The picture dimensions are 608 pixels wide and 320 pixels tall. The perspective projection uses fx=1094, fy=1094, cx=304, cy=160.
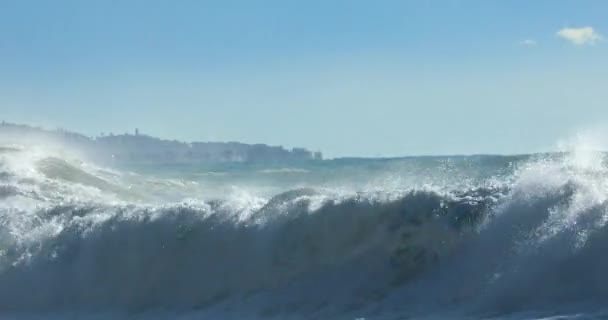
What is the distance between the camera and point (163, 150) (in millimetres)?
65625

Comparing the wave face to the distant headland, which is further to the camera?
the distant headland

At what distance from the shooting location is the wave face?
13984 millimetres

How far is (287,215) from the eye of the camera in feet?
58.8

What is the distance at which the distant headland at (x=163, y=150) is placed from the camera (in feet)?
183

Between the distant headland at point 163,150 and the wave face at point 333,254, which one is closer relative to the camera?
the wave face at point 333,254

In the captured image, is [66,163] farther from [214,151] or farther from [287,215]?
[214,151]

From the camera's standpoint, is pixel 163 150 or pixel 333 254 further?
pixel 163 150

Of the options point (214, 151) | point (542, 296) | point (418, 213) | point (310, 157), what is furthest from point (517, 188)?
point (214, 151)

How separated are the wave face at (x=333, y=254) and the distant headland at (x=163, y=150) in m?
33.5

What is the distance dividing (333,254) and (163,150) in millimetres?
49762

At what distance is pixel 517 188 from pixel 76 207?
9.80 metres

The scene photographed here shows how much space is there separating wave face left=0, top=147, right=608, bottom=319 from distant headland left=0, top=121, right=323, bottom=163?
110ft

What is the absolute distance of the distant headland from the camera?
55.8 meters

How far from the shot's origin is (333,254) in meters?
16.7
